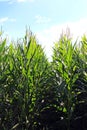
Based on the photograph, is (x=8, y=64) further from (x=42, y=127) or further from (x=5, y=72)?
(x=42, y=127)

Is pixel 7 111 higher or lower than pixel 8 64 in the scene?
lower

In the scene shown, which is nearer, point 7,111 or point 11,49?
point 7,111

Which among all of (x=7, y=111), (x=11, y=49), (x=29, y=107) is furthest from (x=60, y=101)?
(x=11, y=49)

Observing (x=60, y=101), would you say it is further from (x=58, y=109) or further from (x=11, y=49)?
(x=11, y=49)

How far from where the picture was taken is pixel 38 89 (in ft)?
18.1

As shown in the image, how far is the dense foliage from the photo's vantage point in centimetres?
539

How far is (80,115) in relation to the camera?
19.7 ft

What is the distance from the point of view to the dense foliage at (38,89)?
17.7ft

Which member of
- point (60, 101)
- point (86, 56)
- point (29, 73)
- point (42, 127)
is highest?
point (86, 56)

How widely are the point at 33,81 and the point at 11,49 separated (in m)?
0.81

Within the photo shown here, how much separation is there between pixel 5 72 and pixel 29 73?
0.41 meters

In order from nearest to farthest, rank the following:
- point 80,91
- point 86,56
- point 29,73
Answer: point 29,73 → point 80,91 → point 86,56

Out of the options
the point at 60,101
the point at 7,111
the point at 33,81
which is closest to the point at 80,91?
the point at 60,101

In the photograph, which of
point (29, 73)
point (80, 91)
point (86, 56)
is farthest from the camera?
point (86, 56)
